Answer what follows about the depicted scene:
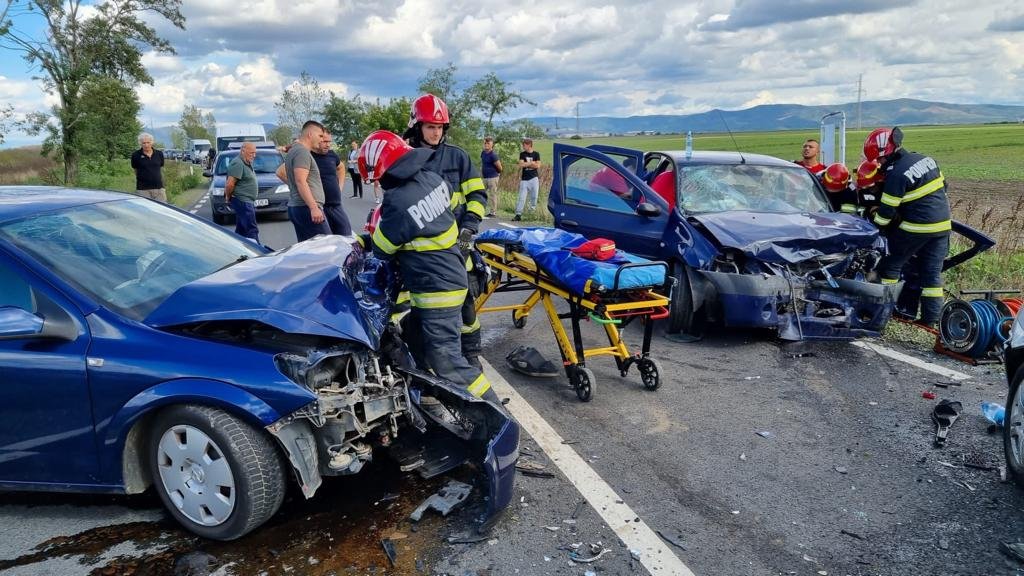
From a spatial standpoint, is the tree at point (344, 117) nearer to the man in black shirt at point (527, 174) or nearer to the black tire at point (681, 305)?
the man in black shirt at point (527, 174)

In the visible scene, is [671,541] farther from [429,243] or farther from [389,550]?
[429,243]

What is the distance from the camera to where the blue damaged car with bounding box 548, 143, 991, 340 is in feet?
18.6

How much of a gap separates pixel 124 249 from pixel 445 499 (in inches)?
81.9

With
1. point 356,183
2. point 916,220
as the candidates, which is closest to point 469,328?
point 916,220

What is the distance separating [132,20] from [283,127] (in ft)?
46.2

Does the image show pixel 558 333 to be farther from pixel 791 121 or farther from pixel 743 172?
pixel 791 121

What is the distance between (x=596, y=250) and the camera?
4.72 m

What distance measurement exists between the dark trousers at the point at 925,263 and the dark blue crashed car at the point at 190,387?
15.4 ft

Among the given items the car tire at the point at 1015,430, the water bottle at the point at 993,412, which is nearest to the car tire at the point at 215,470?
the car tire at the point at 1015,430

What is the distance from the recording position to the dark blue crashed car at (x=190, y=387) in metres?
2.93

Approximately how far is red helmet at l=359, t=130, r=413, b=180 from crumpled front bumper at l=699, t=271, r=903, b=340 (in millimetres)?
3152

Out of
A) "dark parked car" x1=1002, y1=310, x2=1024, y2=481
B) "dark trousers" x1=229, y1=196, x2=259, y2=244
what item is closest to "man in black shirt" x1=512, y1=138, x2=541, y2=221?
"dark trousers" x1=229, y1=196, x2=259, y2=244

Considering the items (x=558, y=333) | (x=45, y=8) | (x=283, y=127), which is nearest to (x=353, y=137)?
(x=283, y=127)

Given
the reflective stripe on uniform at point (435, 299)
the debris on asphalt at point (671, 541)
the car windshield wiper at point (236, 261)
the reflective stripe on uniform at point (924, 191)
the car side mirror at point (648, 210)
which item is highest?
the reflective stripe on uniform at point (924, 191)
